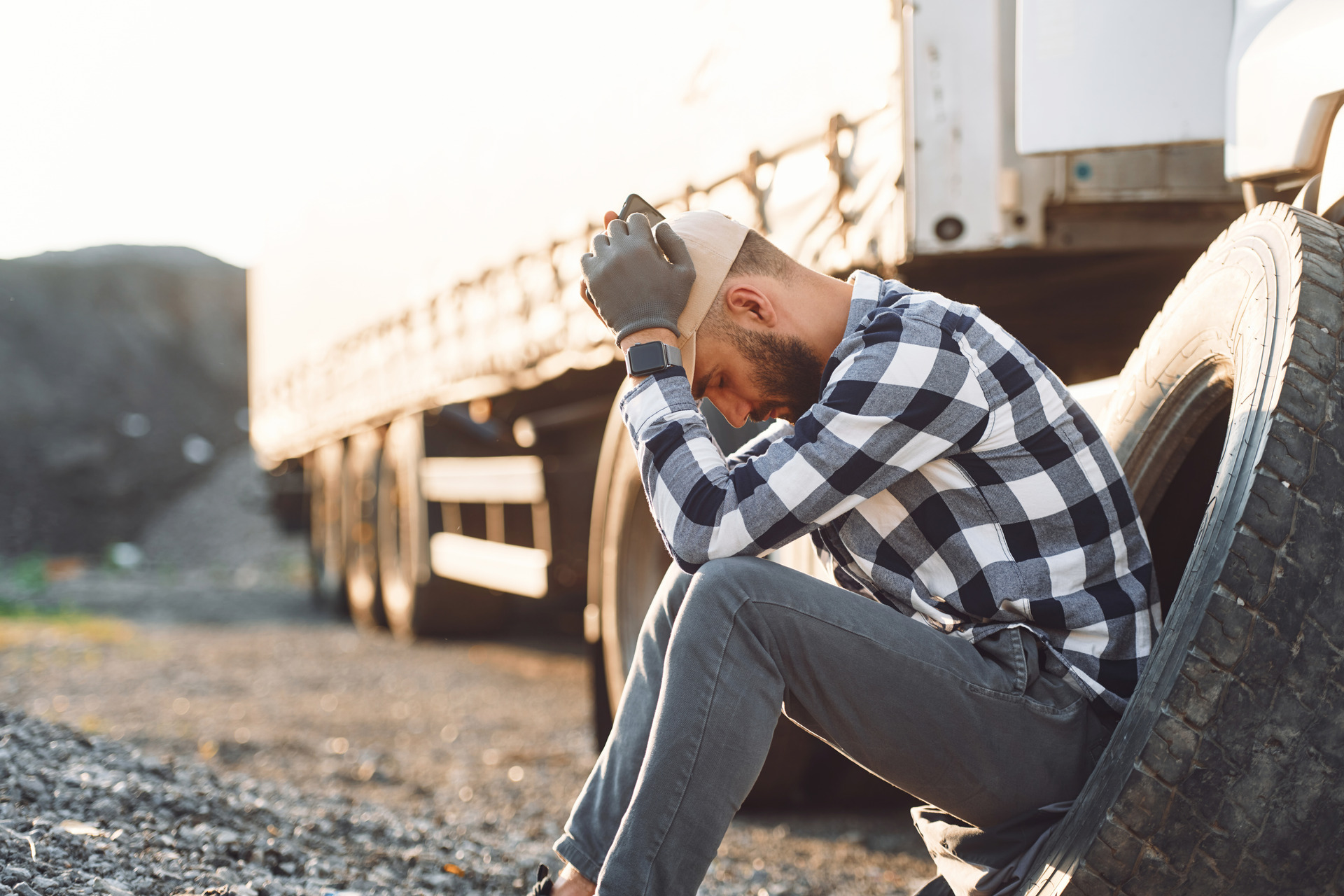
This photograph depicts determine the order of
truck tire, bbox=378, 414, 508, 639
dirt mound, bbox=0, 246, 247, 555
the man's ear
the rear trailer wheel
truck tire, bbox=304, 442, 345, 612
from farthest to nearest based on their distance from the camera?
dirt mound, bbox=0, 246, 247, 555, truck tire, bbox=304, 442, 345, 612, truck tire, bbox=378, 414, 508, 639, the man's ear, the rear trailer wheel

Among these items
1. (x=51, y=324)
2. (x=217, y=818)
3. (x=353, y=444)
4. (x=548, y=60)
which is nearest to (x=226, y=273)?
(x=51, y=324)

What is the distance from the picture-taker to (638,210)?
2.21 meters

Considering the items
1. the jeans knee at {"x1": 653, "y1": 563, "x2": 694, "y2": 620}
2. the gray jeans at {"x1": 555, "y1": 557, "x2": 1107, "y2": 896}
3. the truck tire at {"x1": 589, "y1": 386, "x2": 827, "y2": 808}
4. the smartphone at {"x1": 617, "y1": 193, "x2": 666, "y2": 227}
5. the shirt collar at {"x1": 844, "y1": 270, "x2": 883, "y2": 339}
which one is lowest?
the truck tire at {"x1": 589, "y1": 386, "x2": 827, "y2": 808}

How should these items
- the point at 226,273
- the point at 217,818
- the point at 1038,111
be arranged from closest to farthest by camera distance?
the point at 1038,111 < the point at 217,818 < the point at 226,273

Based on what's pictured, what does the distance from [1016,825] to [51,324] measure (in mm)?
30453

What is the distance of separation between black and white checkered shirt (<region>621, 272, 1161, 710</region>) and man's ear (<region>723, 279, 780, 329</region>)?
0.16 m

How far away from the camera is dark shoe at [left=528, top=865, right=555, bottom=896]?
1.93 meters

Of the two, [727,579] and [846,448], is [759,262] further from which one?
[727,579]

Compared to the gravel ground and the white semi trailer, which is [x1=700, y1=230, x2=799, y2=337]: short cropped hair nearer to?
the white semi trailer

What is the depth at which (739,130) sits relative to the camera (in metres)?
3.53

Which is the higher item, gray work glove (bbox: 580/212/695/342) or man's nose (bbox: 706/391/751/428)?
gray work glove (bbox: 580/212/695/342)

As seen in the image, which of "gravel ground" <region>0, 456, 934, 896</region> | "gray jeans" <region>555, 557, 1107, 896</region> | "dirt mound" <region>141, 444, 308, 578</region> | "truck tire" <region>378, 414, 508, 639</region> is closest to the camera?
"gray jeans" <region>555, 557, 1107, 896</region>

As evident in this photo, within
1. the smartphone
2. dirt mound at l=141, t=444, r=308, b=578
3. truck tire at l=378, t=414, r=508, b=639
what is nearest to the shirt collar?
the smartphone

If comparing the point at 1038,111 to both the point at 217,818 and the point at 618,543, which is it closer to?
the point at 618,543
